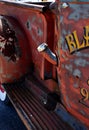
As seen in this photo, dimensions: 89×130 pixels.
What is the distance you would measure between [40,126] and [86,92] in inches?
17.8

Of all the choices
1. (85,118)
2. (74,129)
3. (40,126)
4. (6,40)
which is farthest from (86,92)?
(6,40)

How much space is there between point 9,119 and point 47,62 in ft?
2.61

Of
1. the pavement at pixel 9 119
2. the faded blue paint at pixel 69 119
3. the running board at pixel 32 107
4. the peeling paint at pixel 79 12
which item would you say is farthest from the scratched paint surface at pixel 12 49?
the peeling paint at pixel 79 12

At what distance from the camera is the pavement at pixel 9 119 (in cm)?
220

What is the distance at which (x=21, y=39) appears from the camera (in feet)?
6.83

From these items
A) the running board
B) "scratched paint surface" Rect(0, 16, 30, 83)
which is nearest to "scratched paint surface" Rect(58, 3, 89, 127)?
the running board

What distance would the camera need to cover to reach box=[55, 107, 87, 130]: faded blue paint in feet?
4.99

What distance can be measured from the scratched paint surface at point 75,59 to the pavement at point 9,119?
83cm

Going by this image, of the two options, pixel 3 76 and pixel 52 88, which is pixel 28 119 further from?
pixel 3 76

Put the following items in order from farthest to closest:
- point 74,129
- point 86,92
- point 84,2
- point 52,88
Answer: point 52,88 < point 74,129 < point 86,92 < point 84,2

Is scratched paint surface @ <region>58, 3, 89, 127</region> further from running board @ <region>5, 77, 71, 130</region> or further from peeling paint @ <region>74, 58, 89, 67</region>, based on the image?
running board @ <region>5, 77, 71, 130</region>

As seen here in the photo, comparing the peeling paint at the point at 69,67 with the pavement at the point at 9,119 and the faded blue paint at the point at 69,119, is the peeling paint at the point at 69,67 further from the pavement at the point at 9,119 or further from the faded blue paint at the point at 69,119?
the pavement at the point at 9,119

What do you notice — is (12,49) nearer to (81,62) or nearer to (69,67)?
(69,67)

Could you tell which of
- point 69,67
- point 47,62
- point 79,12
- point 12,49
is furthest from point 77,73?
point 12,49
